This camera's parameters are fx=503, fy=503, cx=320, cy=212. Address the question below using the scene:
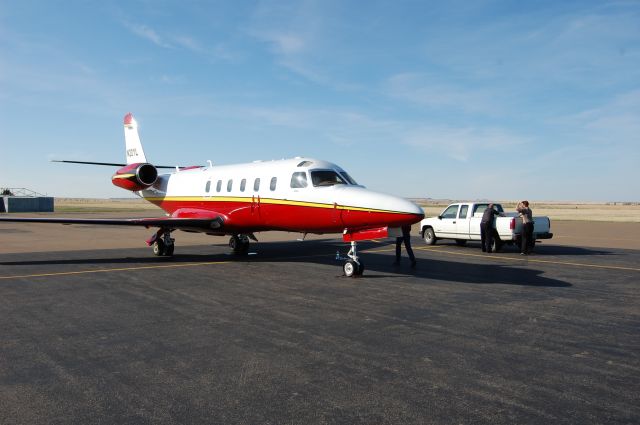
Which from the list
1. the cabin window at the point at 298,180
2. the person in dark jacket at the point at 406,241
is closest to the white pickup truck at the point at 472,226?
the person in dark jacket at the point at 406,241

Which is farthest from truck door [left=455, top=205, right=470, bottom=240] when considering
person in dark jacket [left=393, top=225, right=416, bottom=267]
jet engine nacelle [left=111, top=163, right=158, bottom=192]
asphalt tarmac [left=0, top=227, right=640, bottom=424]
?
jet engine nacelle [left=111, top=163, right=158, bottom=192]

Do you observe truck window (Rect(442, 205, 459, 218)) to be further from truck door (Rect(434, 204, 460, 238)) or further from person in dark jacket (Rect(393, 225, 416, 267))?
person in dark jacket (Rect(393, 225, 416, 267))

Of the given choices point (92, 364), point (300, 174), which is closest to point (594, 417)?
point (92, 364)

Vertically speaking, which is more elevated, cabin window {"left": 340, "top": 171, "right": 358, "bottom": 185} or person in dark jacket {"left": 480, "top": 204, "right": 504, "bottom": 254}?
cabin window {"left": 340, "top": 171, "right": 358, "bottom": 185}

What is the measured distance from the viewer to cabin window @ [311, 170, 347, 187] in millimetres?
13438

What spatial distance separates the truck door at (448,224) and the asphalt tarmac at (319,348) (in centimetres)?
838

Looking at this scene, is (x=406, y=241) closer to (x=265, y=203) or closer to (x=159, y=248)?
(x=265, y=203)

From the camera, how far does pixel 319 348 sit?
643 cm

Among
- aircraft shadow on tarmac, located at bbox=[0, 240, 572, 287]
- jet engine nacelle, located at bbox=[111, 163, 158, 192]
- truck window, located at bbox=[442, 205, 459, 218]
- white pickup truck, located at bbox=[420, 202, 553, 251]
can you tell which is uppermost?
jet engine nacelle, located at bbox=[111, 163, 158, 192]

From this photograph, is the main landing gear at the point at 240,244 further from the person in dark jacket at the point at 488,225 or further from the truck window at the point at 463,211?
the truck window at the point at 463,211

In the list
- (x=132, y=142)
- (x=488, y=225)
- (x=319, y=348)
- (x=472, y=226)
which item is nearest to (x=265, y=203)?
(x=488, y=225)

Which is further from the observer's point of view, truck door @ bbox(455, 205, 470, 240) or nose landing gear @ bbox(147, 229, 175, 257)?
truck door @ bbox(455, 205, 470, 240)

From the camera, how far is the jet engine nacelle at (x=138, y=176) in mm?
21234

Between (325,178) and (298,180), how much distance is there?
2.89 ft
